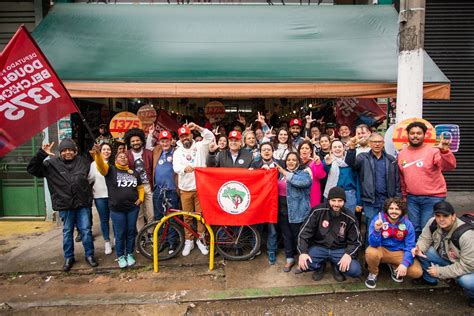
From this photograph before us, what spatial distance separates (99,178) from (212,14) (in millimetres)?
4471

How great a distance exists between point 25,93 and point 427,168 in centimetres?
569

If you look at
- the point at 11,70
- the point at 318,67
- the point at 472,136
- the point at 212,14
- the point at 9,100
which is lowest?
the point at 472,136

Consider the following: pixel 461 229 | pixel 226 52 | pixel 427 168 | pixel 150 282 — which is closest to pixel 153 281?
pixel 150 282

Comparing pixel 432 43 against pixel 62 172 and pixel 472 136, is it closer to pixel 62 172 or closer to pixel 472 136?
pixel 472 136

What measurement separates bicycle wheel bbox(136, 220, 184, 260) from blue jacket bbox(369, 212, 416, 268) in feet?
9.96

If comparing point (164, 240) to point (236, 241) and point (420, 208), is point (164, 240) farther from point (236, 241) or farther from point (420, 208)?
point (420, 208)

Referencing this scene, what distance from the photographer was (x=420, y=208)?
15.7 feet

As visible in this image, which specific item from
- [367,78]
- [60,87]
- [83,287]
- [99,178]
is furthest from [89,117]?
A: [367,78]

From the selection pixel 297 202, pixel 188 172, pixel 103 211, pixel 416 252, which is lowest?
pixel 416 252

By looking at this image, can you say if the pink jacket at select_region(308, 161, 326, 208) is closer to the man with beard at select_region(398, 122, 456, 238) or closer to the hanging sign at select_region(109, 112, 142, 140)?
the man with beard at select_region(398, 122, 456, 238)

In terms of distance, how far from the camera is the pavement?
4.35 meters

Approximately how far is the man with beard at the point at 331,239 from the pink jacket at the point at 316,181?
0.55 meters

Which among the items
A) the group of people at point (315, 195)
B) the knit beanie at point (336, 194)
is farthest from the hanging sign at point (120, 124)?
the knit beanie at point (336, 194)

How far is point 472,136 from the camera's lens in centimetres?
833
